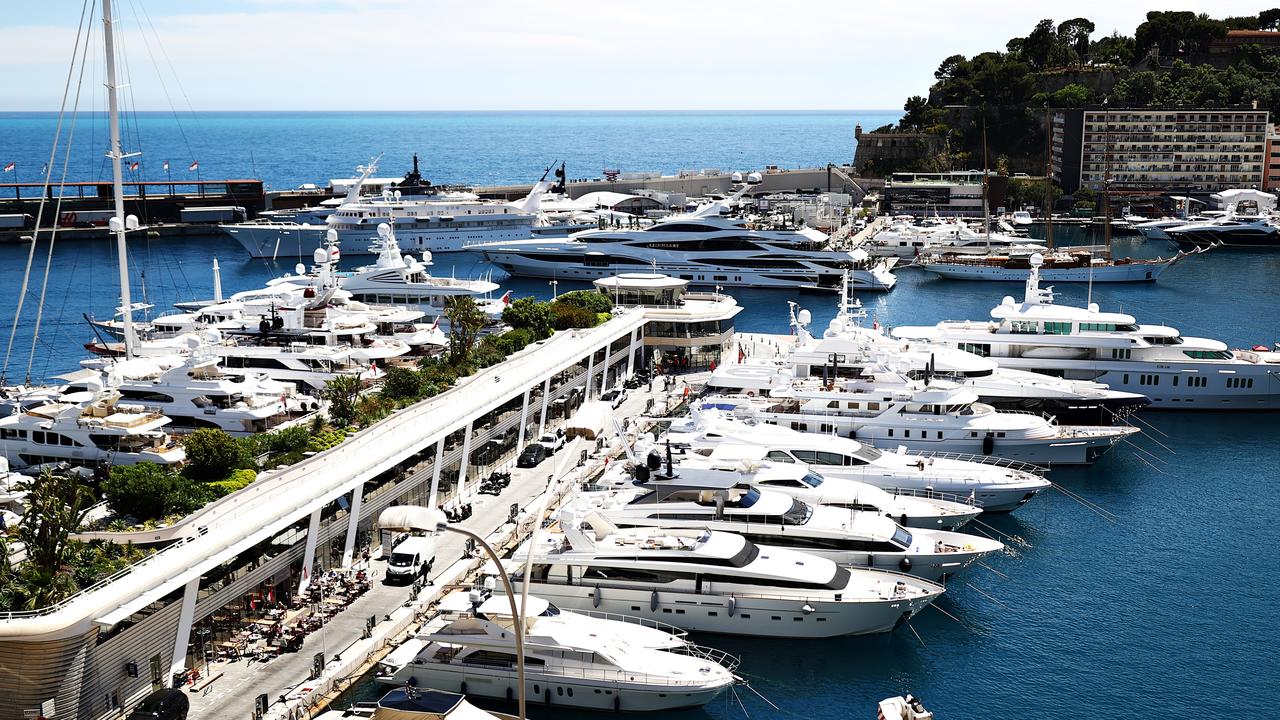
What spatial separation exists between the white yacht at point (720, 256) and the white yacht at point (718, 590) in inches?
2312

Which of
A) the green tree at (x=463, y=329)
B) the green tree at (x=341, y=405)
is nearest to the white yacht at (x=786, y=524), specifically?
the green tree at (x=341, y=405)

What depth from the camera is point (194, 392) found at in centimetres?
3684

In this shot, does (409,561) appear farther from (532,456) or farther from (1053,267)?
(1053,267)

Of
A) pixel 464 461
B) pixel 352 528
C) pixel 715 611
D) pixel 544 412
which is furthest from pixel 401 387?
pixel 715 611

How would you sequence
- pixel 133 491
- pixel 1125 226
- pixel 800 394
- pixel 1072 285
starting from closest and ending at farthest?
pixel 133 491 → pixel 800 394 → pixel 1072 285 → pixel 1125 226

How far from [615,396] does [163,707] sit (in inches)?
1170

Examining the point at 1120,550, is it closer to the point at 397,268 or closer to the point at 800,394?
the point at 800,394

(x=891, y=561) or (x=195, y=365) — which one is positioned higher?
(x=195, y=365)

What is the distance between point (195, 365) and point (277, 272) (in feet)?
190

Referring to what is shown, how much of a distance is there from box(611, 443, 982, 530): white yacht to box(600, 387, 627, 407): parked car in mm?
13447

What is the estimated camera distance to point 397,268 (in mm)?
66188

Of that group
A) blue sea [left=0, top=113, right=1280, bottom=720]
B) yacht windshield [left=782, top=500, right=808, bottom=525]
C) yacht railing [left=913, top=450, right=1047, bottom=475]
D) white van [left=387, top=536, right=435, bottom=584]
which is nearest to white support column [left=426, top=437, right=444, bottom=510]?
white van [left=387, top=536, right=435, bottom=584]

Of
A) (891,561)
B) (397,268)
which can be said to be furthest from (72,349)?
(891,561)

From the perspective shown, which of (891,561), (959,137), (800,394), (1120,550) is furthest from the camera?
(959,137)
